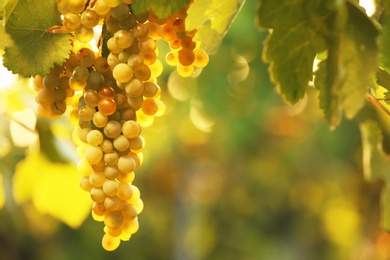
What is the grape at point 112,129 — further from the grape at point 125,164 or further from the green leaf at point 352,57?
the green leaf at point 352,57

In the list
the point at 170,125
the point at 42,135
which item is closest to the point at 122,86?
the point at 42,135

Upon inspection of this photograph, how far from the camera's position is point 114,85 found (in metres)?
0.55

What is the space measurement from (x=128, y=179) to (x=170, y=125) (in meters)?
2.95

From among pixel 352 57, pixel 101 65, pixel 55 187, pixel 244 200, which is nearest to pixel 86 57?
pixel 101 65

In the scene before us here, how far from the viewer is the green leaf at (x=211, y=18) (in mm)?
515

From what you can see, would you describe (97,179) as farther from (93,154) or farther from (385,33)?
(385,33)

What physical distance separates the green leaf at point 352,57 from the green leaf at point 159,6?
107 millimetres

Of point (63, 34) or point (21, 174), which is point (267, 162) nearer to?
point (21, 174)

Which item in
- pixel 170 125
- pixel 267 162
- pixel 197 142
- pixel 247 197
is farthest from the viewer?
pixel 247 197

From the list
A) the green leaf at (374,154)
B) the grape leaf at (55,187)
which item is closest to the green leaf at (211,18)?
the green leaf at (374,154)

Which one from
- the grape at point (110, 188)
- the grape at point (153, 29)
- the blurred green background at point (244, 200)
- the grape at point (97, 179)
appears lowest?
the blurred green background at point (244, 200)

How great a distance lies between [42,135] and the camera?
48.1 inches

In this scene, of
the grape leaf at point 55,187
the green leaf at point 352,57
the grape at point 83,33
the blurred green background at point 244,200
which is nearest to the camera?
the green leaf at point 352,57

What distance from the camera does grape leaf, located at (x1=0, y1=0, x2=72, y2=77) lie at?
1.78 ft
